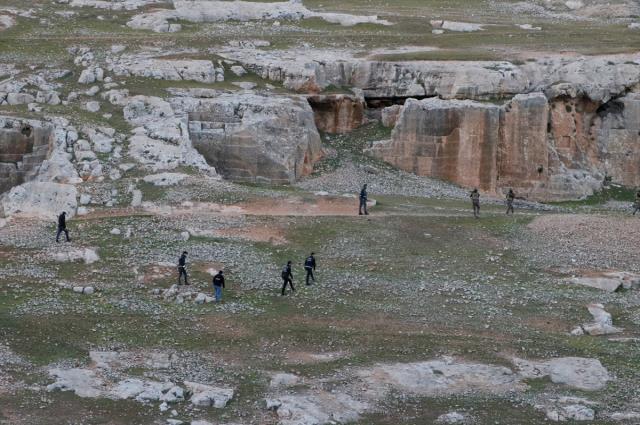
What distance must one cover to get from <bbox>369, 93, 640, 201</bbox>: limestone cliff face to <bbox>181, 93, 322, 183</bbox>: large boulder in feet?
16.0

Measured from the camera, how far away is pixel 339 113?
6003 cm

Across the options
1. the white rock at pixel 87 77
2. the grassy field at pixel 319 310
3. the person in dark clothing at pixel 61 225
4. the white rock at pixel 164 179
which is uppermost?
the white rock at pixel 87 77

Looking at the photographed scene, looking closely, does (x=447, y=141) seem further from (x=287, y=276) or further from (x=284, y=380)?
(x=284, y=380)

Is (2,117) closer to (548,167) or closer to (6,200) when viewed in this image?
(6,200)

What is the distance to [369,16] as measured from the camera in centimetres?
7038

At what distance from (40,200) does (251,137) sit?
1151 cm

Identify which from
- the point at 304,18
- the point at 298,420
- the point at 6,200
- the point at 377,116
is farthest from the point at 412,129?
the point at 298,420

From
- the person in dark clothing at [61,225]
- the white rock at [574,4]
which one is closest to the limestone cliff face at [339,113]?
the person in dark clothing at [61,225]

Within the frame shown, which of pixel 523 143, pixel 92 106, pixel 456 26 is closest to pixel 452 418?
pixel 92 106

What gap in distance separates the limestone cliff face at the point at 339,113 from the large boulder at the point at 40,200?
17.0m

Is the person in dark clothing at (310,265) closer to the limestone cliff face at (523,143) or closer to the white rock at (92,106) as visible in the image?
the white rock at (92,106)

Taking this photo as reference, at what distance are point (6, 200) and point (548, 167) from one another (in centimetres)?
2691

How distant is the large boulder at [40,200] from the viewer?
45188 millimetres

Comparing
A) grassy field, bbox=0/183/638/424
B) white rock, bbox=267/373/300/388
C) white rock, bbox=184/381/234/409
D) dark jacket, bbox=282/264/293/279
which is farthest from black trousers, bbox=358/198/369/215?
white rock, bbox=184/381/234/409
